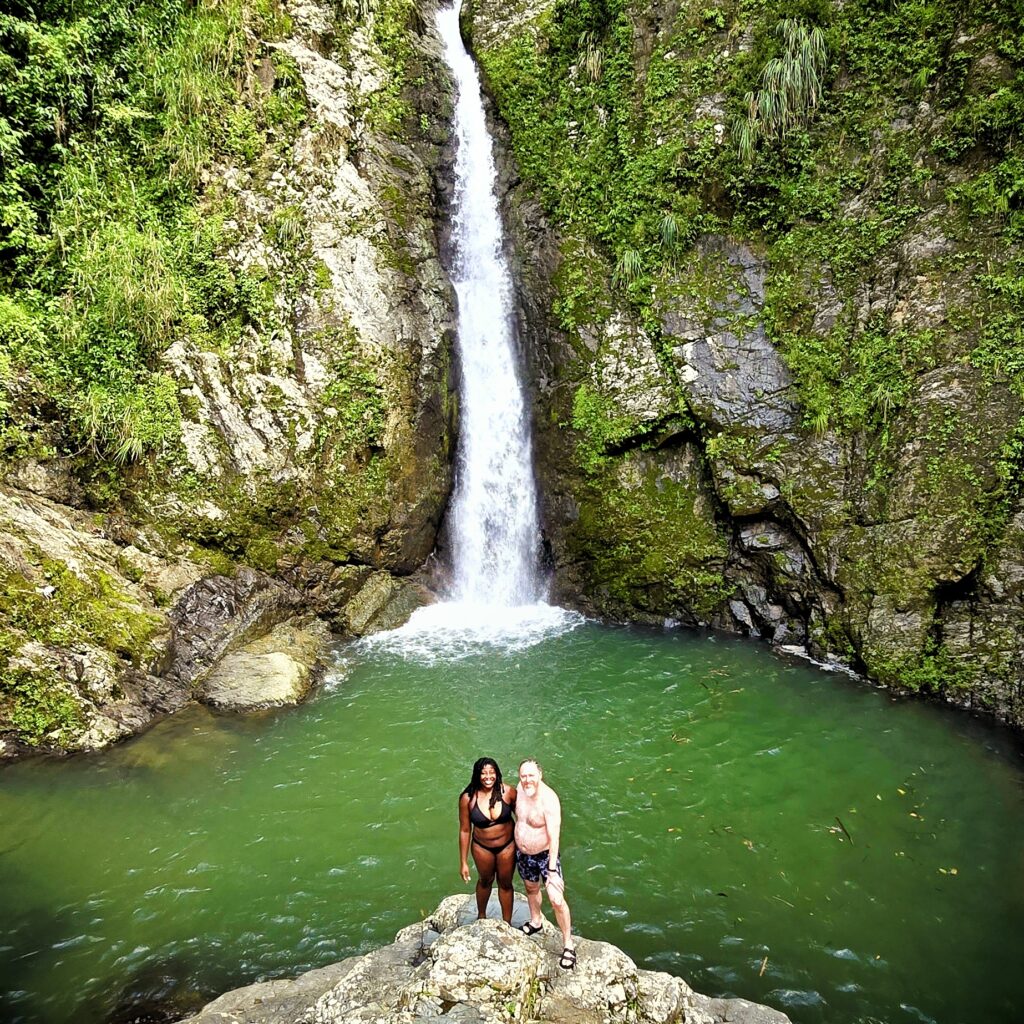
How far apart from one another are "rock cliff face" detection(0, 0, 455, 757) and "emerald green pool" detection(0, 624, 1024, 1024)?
46.6 inches

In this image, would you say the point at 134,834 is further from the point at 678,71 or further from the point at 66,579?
the point at 678,71

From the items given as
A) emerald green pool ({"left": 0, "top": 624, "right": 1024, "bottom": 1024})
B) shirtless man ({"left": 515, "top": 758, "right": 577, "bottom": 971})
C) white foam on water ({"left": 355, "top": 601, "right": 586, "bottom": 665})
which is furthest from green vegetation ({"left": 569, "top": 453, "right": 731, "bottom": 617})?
shirtless man ({"left": 515, "top": 758, "right": 577, "bottom": 971})

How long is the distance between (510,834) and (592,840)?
8.40 ft

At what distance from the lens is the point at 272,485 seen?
35.9 ft

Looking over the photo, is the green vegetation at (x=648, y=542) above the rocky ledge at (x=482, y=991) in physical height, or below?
above

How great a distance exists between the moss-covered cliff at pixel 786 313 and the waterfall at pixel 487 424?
0.63 metres

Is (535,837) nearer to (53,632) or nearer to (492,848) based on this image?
(492,848)

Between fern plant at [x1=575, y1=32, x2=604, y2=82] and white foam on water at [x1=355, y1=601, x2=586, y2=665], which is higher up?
fern plant at [x1=575, y1=32, x2=604, y2=82]

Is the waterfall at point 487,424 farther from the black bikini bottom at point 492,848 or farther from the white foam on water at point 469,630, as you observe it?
the black bikini bottom at point 492,848

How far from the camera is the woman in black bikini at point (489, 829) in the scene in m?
4.15

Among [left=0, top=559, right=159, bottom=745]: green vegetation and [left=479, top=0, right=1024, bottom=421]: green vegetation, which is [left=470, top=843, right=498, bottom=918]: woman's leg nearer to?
[left=0, top=559, right=159, bottom=745]: green vegetation

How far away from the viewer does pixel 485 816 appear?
4.18 meters

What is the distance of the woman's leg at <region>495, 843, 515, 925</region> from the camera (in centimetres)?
418

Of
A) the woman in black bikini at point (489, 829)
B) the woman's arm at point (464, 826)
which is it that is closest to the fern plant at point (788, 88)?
the woman in black bikini at point (489, 829)
